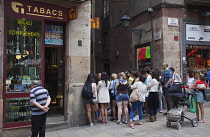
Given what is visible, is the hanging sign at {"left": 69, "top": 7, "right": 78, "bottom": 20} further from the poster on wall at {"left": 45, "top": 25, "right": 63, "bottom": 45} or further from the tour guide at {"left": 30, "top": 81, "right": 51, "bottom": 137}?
the tour guide at {"left": 30, "top": 81, "right": 51, "bottom": 137}

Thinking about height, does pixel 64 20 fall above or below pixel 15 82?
above

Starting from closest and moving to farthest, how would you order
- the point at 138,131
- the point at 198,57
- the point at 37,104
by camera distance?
the point at 37,104 < the point at 138,131 < the point at 198,57

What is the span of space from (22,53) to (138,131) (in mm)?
4058

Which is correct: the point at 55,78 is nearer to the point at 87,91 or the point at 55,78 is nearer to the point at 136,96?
the point at 87,91

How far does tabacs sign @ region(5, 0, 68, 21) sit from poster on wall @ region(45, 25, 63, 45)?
43cm

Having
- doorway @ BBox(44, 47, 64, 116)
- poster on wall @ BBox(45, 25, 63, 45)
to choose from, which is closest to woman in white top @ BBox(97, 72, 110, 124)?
doorway @ BBox(44, 47, 64, 116)

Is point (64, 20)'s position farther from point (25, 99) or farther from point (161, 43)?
point (161, 43)

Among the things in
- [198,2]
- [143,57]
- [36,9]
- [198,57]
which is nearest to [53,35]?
[36,9]

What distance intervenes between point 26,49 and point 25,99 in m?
1.49

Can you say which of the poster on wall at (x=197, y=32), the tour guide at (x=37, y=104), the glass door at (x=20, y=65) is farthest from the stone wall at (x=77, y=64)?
the poster on wall at (x=197, y=32)

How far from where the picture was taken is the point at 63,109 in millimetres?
7184

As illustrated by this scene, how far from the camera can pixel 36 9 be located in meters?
6.42

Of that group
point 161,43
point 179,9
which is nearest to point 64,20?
point 161,43

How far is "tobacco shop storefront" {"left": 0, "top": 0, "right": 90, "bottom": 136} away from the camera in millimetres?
6086
